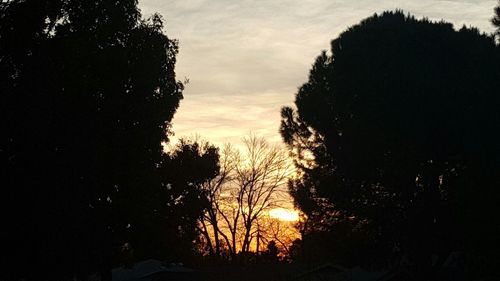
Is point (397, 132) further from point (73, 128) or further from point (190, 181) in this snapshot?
point (190, 181)

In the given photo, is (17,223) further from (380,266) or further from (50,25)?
(380,266)

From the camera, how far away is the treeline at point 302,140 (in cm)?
2041

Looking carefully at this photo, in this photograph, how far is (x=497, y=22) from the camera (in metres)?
18.2

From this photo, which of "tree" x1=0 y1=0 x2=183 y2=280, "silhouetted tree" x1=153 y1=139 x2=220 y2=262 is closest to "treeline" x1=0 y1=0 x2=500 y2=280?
"tree" x1=0 y1=0 x2=183 y2=280

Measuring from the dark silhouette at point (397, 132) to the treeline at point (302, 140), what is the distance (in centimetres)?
6

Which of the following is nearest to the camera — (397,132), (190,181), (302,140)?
(397,132)

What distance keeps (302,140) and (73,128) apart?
11915mm

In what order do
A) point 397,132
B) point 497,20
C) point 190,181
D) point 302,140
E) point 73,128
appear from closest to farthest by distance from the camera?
point 497,20 < point 73,128 < point 397,132 < point 302,140 < point 190,181

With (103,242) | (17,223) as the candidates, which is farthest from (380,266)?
(17,223)

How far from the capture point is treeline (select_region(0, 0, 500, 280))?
20.4 meters

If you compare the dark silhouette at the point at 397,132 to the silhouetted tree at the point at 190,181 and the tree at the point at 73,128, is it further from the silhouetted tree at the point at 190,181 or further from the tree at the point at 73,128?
the silhouetted tree at the point at 190,181

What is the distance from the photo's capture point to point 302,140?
29.8 metres

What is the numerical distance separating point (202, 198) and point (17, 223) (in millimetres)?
33332

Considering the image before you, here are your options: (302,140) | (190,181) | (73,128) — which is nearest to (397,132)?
(302,140)
